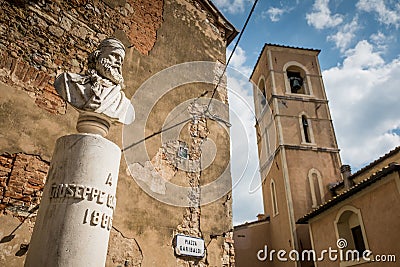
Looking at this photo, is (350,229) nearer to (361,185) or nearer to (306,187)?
(361,185)

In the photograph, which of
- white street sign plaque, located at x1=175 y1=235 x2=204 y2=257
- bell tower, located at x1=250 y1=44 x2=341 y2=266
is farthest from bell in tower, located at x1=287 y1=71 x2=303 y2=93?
white street sign plaque, located at x1=175 y1=235 x2=204 y2=257

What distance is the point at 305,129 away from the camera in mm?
15758

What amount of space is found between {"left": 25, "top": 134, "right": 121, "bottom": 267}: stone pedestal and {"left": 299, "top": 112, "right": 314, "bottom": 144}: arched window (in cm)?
1380

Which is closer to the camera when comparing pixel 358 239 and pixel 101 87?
pixel 101 87

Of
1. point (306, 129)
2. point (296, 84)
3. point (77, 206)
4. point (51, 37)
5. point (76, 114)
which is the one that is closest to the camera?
point (77, 206)

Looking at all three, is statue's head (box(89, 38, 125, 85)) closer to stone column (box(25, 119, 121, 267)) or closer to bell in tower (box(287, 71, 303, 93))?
stone column (box(25, 119, 121, 267))

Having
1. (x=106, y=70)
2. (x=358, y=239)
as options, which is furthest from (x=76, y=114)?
(x=358, y=239)

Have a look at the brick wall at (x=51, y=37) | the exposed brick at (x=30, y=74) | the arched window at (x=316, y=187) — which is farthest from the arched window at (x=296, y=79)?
the exposed brick at (x=30, y=74)

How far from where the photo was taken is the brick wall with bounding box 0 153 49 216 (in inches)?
137

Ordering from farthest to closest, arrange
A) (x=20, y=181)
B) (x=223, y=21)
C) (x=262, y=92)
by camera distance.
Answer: (x=262, y=92) → (x=223, y=21) → (x=20, y=181)

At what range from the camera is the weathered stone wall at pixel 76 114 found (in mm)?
3686

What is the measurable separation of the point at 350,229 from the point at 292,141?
627 cm

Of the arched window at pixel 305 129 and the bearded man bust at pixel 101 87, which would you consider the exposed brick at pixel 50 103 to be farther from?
the arched window at pixel 305 129

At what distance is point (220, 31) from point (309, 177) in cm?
890
